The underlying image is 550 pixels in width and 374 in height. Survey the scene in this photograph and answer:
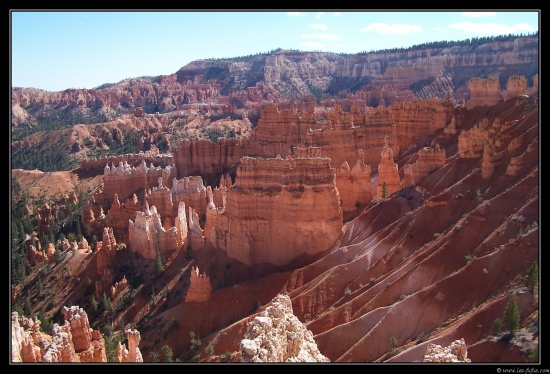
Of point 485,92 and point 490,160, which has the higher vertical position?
point 485,92

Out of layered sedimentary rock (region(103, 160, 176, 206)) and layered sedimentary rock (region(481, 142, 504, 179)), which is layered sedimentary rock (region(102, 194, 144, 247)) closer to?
layered sedimentary rock (region(103, 160, 176, 206))

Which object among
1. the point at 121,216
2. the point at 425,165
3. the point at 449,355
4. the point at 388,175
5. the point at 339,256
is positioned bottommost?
the point at 121,216

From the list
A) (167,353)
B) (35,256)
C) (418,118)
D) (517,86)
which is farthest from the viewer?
(418,118)

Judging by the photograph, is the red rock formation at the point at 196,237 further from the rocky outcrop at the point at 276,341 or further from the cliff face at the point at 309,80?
the cliff face at the point at 309,80

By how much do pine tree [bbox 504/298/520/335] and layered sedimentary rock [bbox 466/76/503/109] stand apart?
→ 34.7m

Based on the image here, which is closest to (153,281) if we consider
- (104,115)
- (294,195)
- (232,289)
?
(232,289)

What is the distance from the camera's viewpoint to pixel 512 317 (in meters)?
20.9

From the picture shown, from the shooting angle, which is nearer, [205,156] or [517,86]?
[517,86]

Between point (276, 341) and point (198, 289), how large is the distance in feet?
63.9

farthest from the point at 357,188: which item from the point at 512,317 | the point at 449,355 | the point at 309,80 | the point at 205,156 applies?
the point at 309,80

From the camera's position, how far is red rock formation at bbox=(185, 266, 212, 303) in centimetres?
3497

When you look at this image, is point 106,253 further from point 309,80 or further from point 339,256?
point 309,80

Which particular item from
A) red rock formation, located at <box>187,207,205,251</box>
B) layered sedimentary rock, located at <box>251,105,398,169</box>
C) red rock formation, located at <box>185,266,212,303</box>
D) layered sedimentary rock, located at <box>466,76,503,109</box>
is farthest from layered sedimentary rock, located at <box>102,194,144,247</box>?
layered sedimentary rock, located at <box>466,76,503,109</box>
